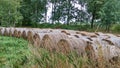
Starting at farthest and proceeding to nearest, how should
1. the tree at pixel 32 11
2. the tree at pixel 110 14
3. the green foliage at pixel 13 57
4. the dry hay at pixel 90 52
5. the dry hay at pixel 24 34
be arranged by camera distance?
the tree at pixel 32 11 < the tree at pixel 110 14 < the dry hay at pixel 24 34 < the green foliage at pixel 13 57 < the dry hay at pixel 90 52

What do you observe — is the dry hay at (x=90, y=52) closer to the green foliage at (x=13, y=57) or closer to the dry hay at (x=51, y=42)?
the dry hay at (x=51, y=42)

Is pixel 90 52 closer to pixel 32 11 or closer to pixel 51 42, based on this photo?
pixel 51 42

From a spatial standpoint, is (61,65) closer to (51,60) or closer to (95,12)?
(51,60)

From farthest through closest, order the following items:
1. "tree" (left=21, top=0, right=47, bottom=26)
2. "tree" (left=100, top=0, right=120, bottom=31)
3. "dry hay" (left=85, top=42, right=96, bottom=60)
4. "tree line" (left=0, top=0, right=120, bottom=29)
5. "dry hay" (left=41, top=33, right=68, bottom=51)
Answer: "tree" (left=21, top=0, right=47, bottom=26)
"tree line" (left=0, top=0, right=120, bottom=29)
"tree" (left=100, top=0, right=120, bottom=31)
"dry hay" (left=41, top=33, right=68, bottom=51)
"dry hay" (left=85, top=42, right=96, bottom=60)

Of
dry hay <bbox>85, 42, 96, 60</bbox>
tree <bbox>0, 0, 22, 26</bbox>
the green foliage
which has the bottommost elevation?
the green foliage

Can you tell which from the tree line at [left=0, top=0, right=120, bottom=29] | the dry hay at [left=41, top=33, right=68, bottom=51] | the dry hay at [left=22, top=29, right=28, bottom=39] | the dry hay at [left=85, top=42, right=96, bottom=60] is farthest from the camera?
the tree line at [left=0, top=0, right=120, bottom=29]

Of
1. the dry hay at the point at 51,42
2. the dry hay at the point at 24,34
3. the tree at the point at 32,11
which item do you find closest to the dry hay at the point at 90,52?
the dry hay at the point at 51,42

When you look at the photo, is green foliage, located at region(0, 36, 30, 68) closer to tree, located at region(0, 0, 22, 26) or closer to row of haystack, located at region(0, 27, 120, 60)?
row of haystack, located at region(0, 27, 120, 60)

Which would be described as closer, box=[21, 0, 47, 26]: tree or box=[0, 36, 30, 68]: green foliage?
box=[0, 36, 30, 68]: green foliage

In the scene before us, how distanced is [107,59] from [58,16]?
33583 mm

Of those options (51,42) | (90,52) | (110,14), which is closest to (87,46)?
(90,52)

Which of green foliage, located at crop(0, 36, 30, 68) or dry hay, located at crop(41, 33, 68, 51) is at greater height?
dry hay, located at crop(41, 33, 68, 51)

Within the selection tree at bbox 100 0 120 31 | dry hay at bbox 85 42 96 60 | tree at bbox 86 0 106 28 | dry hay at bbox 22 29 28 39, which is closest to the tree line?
tree at bbox 86 0 106 28

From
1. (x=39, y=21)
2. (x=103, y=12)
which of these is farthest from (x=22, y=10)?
(x=103, y=12)
